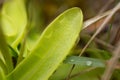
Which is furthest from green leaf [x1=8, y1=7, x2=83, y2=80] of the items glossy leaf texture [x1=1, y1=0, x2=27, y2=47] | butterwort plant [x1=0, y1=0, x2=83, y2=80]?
glossy leaf texture [x1=1, y1=0, x2=27, y2=47]

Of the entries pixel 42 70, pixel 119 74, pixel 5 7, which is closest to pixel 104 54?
pixel 119 74

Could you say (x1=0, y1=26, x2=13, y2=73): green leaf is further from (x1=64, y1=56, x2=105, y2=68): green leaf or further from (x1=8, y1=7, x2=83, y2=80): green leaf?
(x1=64, y1=56, x2=105, y2=68): green leaf

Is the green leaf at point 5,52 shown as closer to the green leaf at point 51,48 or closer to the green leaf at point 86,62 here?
the green leaf at point 51,48

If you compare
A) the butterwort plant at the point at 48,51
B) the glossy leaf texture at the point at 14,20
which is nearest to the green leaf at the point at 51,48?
the butterwort plant at the point at 48,51

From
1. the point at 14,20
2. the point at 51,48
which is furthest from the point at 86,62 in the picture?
the point at 14,20

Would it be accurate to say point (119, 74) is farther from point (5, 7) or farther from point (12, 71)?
point (5, 7)

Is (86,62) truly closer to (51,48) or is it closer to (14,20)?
(51,48)
